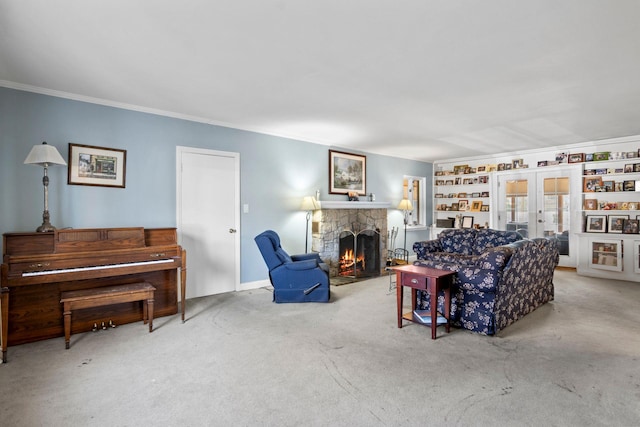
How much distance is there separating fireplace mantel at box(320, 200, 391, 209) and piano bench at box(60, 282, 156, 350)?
288 centimetres

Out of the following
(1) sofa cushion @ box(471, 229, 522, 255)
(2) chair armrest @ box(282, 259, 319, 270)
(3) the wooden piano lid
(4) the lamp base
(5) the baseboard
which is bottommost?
(5) the baseboard

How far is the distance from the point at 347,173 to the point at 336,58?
11.7 feet

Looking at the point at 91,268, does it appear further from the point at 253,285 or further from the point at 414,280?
the point at 414,280

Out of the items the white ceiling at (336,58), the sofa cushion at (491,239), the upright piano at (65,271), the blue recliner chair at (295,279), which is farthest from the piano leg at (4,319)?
the sofa cushion at (491,239)

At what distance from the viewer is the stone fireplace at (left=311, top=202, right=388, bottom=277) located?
17.8ft

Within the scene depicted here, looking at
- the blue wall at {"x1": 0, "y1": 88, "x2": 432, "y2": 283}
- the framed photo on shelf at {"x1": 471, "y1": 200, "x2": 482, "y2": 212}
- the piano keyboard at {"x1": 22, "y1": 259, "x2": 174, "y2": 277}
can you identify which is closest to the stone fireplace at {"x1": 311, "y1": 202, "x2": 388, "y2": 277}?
the blue wall at {"x1": 0, "y1": 88, "x2": 432, "y2": 283}

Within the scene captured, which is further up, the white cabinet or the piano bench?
the white cabinet

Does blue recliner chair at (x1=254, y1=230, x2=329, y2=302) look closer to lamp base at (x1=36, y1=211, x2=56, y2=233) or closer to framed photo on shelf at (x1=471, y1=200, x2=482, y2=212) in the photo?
lamp base at (x1=36, y1=211, x2=56, y2=233)

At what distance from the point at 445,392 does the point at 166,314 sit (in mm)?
3020

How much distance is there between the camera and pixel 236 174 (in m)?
4.66

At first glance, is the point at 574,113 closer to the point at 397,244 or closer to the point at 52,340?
the point at 397,244

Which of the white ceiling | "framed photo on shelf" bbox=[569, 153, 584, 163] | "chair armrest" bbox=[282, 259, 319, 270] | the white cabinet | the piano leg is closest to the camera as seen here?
the white ceiling

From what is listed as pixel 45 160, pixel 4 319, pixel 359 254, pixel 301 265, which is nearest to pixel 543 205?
pixel 359 254

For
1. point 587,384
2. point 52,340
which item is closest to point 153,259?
point 52,340
